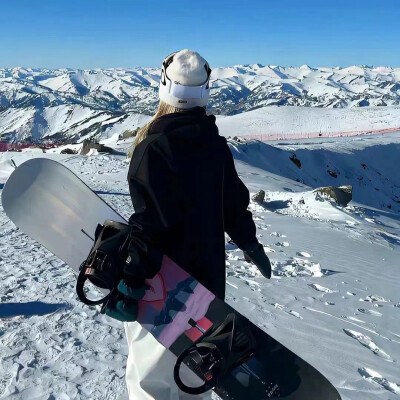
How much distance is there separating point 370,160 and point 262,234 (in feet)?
84.1

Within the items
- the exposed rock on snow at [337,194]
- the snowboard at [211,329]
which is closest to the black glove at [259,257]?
the snowboard at [211,329]

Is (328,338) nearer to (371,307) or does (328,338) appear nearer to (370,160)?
(371,307)

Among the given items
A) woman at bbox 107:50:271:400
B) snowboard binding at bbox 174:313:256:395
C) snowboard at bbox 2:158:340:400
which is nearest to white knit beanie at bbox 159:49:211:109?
woman at bbox 107:50:271:400

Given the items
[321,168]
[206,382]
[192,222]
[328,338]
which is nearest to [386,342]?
[328,338]

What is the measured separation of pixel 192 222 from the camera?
2193 millimetres

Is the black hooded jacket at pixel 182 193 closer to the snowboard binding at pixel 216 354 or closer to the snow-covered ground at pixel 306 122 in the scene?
the snowboard binding at pixel 216 354

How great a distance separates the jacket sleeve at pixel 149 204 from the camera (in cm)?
204

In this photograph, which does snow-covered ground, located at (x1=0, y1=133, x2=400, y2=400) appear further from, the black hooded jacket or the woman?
the black hooded jacket

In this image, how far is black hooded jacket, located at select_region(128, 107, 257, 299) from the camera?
2057mm

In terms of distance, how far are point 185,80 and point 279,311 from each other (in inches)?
142

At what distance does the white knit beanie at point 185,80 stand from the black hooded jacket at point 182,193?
4.6 inches

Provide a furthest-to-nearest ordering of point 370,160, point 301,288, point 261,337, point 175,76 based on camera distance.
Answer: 1. point 370,160
2. point 301,288
3. point 261,337
4. point 175,76

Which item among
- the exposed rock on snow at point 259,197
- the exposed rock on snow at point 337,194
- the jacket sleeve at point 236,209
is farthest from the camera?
the exposed rock on snow at point 337,194

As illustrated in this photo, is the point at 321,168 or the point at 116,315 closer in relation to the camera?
the point at 116,315
